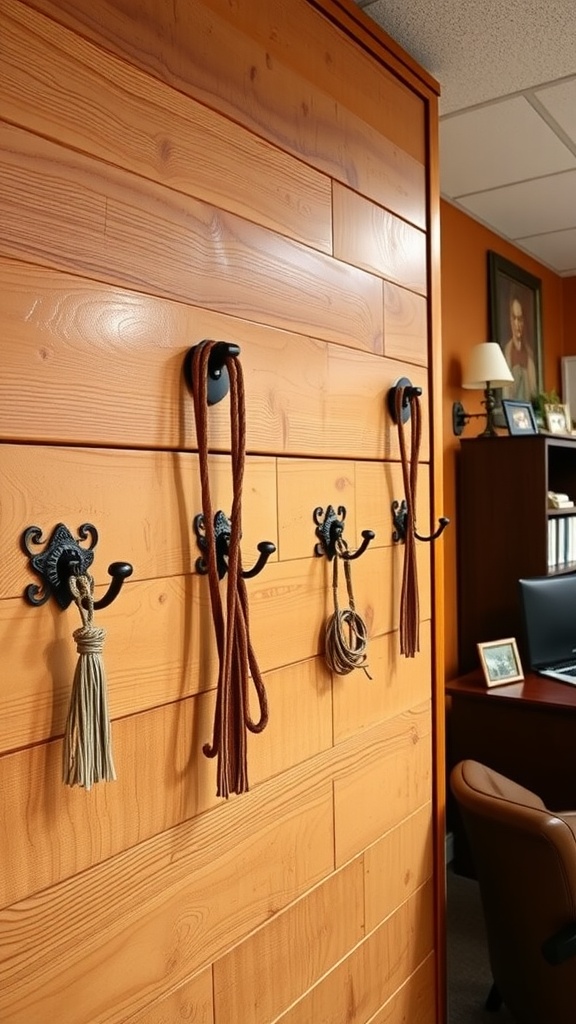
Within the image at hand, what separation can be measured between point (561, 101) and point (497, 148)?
1.03ft

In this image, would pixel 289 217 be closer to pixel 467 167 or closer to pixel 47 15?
pixel 47 15

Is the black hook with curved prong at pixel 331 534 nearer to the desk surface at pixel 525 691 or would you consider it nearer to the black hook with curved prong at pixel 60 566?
the black hook with curved prong at pixel 60 566

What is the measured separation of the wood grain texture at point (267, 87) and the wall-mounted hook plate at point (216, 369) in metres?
0.36

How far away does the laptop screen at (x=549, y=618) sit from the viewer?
2441 millimetres

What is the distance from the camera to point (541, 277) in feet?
11.3

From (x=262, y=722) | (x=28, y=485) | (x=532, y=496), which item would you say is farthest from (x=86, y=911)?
(x=532, y=496)

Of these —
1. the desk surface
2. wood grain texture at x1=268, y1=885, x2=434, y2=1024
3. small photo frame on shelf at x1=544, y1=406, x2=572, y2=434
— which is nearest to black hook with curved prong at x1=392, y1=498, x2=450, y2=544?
wood grain texture at x1=268, y1=885, x2=434, y2=1024

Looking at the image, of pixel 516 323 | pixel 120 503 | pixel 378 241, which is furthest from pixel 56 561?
pixel 516 323

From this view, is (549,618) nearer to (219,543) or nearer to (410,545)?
(410,545)

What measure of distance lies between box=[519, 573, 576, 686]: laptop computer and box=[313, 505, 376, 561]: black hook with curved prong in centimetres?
131

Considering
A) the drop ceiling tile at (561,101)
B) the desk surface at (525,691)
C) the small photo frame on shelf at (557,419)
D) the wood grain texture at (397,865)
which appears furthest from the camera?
the small photo frame on shelf at (557,419)

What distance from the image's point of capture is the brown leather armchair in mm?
1474

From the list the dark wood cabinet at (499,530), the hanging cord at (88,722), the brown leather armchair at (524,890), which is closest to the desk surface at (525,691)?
the dark wood cabinet at (499,530)

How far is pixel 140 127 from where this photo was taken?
A: 37.6 inches
